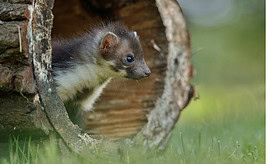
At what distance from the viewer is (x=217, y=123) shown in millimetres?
5691

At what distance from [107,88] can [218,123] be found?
1348mm

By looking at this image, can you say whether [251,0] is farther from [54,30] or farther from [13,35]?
[13,35]

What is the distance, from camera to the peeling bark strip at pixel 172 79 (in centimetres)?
454

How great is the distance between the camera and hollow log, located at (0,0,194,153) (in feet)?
10.4

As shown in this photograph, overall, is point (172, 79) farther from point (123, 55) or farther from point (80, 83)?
point (80, 83)

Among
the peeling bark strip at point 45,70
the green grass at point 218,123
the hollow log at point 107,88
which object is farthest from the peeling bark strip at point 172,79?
the peeling bark strip at point 45,70

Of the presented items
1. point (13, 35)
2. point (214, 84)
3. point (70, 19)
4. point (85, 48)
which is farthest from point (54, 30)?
point (214, 84)

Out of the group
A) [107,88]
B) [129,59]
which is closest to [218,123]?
[107,88]

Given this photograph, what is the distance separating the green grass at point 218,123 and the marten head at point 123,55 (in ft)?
2.05

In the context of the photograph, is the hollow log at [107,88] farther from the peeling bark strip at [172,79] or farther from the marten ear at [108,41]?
the marten ear at [108,41]

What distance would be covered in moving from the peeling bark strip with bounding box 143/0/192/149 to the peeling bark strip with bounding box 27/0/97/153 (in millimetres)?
1255

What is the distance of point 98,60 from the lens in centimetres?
433

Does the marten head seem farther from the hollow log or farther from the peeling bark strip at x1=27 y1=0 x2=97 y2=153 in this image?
the peeling bark strip at x1=27 y1=0 x2=97 y2=153

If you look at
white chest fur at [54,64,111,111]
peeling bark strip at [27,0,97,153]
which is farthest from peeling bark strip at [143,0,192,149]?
peeling bark strip at [27,0,97,153]
